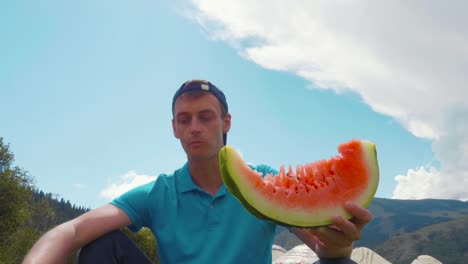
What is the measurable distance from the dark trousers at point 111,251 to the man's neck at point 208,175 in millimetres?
829

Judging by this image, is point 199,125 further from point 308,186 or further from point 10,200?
point 10,200

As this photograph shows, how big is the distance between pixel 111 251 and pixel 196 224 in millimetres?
722

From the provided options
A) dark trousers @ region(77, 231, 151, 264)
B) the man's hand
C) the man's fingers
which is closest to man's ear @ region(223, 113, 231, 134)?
dark trousers @ region(77, 231, 151, 264)

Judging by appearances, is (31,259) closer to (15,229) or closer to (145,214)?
(145,214)

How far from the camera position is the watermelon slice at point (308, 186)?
2.36m

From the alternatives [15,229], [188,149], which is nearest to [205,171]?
[188,149]

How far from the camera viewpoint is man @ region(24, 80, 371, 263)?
3059 millimetres

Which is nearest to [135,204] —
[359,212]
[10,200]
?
[359,212]

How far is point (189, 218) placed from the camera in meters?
3.47

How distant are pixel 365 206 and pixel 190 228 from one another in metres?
1.57

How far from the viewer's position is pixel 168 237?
134 inches

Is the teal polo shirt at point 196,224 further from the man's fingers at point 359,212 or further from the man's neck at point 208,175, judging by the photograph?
the man's fingers at point 359,212

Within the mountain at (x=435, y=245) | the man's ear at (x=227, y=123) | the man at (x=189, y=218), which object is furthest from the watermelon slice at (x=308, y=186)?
the mountain at (x=435, y=245)

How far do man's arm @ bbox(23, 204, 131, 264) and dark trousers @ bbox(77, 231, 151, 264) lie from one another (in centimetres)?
5
